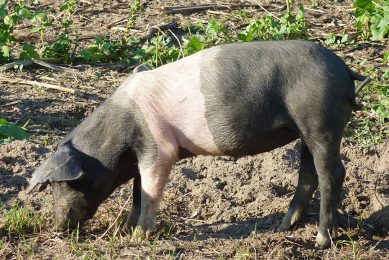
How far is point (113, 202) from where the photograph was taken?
7031 millimetres

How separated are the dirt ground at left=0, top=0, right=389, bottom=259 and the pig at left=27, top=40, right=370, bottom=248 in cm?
25

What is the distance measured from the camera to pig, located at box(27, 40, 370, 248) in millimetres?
6207

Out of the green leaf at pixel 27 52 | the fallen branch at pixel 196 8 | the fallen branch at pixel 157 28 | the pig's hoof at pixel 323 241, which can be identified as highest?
the pig's hoof at pixel 323 241

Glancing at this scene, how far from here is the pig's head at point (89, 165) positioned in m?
6.30

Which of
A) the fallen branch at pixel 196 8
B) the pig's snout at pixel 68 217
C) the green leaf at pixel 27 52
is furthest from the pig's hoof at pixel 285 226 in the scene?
the fallen branch at pixel 196 8

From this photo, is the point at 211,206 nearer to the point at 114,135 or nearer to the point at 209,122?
the point at 209,122

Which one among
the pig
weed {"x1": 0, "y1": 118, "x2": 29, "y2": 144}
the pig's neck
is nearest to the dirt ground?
the pig

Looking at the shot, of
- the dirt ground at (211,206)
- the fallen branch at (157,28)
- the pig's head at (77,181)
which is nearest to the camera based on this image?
the dirt ground at (211,206)

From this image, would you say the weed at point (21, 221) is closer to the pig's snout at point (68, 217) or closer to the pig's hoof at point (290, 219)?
the pig's snout at point (68, 217)

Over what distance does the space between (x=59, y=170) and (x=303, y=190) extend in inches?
69.6

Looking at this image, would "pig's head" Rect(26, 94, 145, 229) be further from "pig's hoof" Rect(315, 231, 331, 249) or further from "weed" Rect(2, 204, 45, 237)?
"pig's hoof" Rect(315, 231, 331, 249)

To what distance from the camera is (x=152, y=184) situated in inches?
251

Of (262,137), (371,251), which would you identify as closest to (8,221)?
(262,137)

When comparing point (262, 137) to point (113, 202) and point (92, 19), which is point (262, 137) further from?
point (92, 19)
